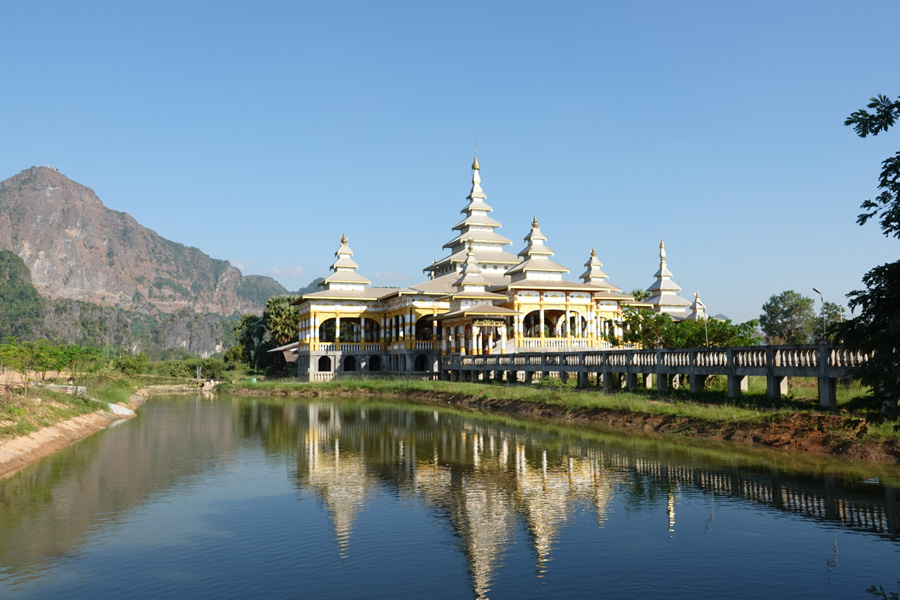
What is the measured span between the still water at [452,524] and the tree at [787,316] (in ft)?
209

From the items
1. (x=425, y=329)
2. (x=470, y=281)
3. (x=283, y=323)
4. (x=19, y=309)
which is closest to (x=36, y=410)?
(x=470, y=281)

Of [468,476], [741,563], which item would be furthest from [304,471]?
[741,563]

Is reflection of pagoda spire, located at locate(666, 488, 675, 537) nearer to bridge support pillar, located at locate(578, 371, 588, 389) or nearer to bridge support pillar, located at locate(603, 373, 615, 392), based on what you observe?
bridge support pillar, located at locate(603, 373, 615, 392)

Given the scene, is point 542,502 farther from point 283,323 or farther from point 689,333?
point 283,323

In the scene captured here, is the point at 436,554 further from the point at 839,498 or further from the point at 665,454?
the point at 665,454

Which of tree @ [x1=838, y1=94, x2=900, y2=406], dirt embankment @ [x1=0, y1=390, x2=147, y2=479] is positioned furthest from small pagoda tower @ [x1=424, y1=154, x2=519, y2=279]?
tree @ [x1=838, y1=94, x2=900, y2=406]

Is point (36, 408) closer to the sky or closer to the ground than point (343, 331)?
closer to the ground

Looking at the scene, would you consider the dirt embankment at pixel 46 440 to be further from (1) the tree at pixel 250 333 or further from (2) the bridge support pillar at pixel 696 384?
(1) the tree at pixel 250 333

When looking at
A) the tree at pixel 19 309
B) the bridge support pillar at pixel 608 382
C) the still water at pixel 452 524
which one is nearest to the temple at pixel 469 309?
the bridge support pillar at pixel 608 382

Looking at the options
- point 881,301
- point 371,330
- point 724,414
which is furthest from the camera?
point 371,330

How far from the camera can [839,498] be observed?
16.5 metres

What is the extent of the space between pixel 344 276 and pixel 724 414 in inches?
2088

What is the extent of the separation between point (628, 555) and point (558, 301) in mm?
49611

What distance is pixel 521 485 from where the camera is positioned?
1947 cm
